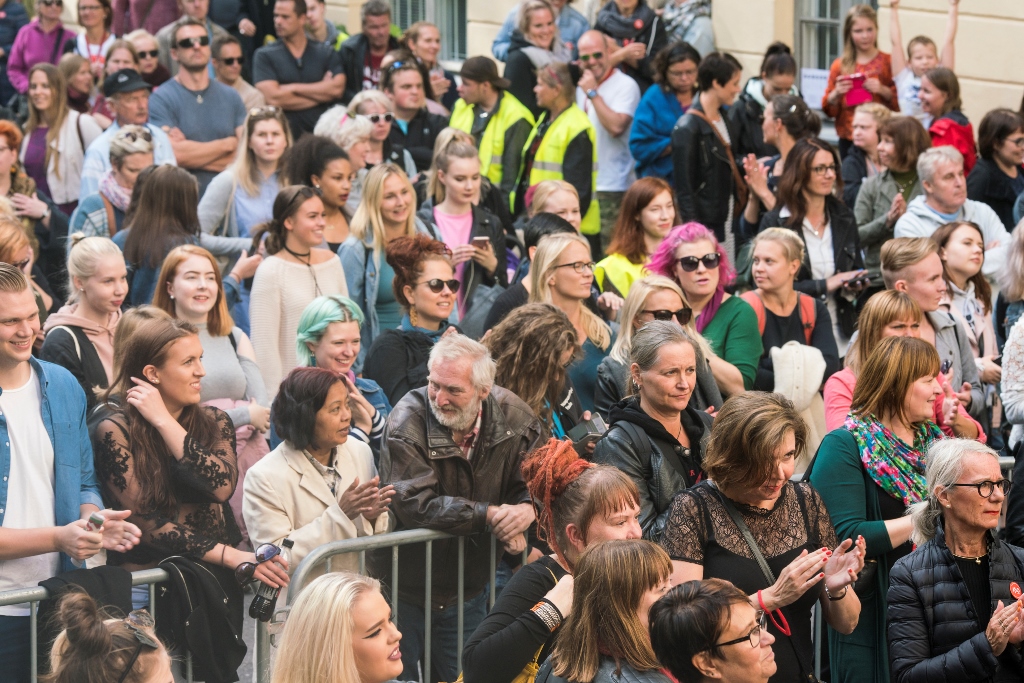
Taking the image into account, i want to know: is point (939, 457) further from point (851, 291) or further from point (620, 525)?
point (851, 291)

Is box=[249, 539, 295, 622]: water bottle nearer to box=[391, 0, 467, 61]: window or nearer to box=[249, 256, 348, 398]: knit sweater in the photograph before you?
box=[249, 256, 348, 398]: knit sweater

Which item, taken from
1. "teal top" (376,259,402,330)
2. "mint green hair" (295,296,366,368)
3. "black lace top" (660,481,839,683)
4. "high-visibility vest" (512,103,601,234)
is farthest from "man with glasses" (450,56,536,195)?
"black lace top" (660,481,839,683)

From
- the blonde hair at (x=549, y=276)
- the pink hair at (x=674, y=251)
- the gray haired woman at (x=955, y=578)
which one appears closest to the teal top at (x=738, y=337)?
the pink hair at (x=674, y=251)

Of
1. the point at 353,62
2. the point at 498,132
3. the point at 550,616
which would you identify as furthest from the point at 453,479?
the point at 353,62

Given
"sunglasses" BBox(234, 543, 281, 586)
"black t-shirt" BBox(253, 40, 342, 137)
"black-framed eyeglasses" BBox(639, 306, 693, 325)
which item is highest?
"black t-shirt" BBox(253, 40, 342, 137)

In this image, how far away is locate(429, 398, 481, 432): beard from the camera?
17.8ft

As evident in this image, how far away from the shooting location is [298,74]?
41.0 feet

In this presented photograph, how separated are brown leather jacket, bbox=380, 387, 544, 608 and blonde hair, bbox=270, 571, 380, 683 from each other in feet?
4.67

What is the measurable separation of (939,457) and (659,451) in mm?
1020

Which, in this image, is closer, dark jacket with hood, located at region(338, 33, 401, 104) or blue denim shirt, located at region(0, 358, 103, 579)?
blue denim shirt, located at region(0, 358, 103, 579)

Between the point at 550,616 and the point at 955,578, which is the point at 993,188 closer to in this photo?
the point at 955,578

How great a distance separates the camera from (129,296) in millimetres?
7766

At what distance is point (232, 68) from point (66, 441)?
23.1 feet

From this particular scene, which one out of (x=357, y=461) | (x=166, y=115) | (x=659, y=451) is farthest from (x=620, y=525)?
(x=166, y=115)
